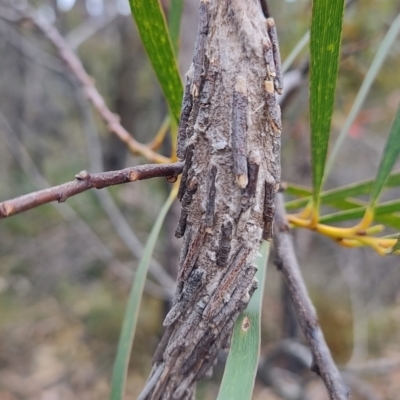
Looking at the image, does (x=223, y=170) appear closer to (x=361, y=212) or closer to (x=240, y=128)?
(x=240, y=128)

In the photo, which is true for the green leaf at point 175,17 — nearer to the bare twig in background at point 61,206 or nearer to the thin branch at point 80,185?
the thin branch at point 80,185

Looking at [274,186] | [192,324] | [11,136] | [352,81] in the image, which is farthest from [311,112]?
[11,136]

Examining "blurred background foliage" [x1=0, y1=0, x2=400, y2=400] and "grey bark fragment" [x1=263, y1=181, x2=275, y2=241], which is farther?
"blurred background foliage" [x1=0, y1=0, x2=400, y2=400]

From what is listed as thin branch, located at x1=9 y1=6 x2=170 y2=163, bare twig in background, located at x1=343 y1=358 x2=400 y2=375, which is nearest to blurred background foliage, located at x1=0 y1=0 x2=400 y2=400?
bare twig in background, located at x1=343 y1=358 x2=400 y2=375

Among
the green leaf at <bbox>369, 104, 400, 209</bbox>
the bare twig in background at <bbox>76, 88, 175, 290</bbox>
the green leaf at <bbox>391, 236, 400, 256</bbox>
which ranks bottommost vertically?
the green leaf at <bbox>391, 236, 400, 256</bbox>

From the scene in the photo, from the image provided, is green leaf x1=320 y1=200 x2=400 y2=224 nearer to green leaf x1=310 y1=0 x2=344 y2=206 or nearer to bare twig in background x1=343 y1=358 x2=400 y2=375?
green leaf x1=310 y1=0 x2=344 y2=206

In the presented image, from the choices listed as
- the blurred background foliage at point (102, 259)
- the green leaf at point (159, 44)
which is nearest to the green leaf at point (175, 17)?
the green leaf at point (159, 44)
